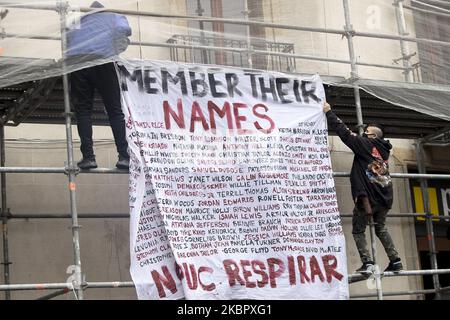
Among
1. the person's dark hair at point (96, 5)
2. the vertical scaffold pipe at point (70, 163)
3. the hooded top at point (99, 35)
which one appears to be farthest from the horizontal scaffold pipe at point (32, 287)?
the person's dark hair at point (96, 5)

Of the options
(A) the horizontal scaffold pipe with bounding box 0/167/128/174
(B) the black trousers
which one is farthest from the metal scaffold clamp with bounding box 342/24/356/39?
(A) the horizontal scaffold pipe with bounding box 0/167/128/174

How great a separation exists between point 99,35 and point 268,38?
191 centimetres

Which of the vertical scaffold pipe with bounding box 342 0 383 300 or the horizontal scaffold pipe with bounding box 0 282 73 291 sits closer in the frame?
the horizontal scaffold pipe with bounding box 0 282 73 291

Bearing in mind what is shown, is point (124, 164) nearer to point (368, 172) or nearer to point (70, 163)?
point (70, 163)

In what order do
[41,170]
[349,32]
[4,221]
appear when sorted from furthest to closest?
[349,32], [4,221], [41,170]

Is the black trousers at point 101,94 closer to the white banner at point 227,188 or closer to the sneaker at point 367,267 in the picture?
the white banner at point 227,188

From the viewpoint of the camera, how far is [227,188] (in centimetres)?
948

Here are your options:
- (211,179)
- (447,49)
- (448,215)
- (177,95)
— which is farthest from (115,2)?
(448,215)

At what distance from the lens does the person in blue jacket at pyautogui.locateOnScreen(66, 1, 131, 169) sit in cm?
932

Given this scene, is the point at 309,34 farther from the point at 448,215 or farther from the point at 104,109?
the point at 448,215

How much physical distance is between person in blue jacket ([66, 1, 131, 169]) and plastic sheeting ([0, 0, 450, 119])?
3cm

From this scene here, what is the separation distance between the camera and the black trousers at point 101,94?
9.52 metres

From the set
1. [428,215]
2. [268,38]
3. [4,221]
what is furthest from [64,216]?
[428,215]

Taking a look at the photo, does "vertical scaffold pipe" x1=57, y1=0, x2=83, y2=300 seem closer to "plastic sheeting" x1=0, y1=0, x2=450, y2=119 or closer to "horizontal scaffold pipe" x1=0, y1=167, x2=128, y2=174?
"plastic sheeting" x1=0, y1=0, x2=450, y2=119
